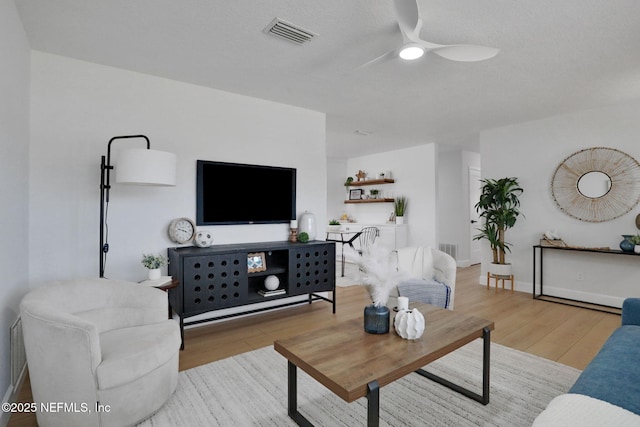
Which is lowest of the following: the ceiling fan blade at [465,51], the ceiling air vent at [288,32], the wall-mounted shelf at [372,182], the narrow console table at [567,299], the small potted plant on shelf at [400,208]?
the narrow console table at [567,299]

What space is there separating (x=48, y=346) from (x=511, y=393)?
2.64 m

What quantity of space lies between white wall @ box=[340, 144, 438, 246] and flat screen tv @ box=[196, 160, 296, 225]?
3.36 meters

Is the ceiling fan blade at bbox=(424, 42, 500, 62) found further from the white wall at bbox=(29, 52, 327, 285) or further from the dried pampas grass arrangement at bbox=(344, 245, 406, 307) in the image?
the white wall at bbox=(29, 52, 327, 285)

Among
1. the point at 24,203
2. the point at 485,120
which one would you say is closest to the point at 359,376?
the point at 24,203

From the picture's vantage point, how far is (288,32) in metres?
2.33

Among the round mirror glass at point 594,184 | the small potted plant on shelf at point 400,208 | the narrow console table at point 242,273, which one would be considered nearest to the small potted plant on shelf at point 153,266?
the narrow console table at point 242,273

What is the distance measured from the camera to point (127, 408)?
1692mm

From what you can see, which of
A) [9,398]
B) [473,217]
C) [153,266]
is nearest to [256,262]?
[153,266]

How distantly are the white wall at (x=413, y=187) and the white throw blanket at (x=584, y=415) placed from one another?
5.17 metres

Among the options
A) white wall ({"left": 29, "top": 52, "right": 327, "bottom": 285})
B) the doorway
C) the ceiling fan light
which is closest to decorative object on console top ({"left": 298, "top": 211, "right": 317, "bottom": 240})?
white wall ({"left": 29, "top": 52, "right": 327, "bottom": 285})

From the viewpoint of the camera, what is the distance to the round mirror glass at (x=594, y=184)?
13.2 ft

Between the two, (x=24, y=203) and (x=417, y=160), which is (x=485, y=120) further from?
(x=24, y=203)

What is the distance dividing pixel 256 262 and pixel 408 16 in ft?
8.17

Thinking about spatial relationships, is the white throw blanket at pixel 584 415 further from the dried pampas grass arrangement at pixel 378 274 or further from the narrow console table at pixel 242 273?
the narrow console table at pixel 242 273
